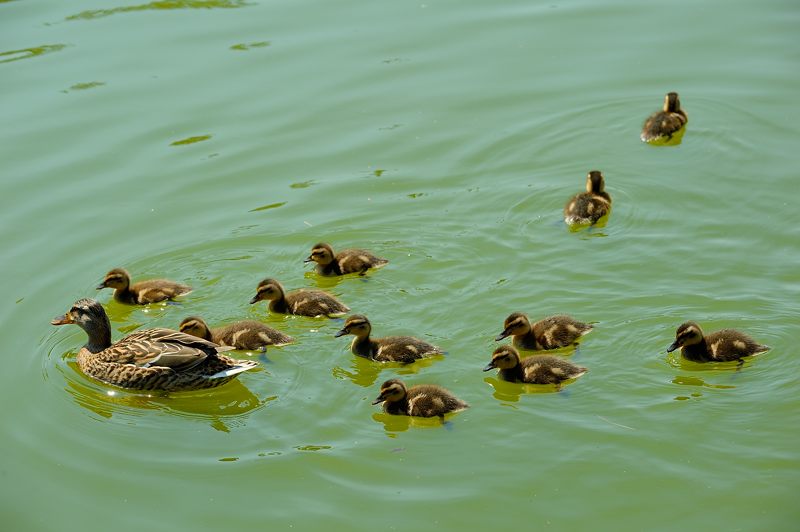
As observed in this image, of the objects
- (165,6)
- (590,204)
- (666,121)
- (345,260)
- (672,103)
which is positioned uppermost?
(165,6)

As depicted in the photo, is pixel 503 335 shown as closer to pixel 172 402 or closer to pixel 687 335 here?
pixel 687 335

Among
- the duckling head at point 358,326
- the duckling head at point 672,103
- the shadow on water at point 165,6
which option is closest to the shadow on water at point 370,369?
the duckling head at point 358,326

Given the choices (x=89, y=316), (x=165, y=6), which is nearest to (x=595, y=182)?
(x=89, y=316)

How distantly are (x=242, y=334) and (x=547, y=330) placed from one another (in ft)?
6.33

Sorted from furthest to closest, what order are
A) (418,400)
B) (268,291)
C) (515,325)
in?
(268,291)
(515,325)
(418,400)

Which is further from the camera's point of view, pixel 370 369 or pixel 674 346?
pixel 370 369

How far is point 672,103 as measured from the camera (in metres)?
9.94

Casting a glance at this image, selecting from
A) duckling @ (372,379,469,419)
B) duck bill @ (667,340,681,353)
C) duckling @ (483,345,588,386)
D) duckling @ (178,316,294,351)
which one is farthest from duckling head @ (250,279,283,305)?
duck bill @ (667,340,681,353)

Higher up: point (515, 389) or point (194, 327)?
point (194, 327)

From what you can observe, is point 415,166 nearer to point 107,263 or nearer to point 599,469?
point 107,263

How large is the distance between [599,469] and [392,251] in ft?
9.50

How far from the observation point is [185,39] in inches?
479

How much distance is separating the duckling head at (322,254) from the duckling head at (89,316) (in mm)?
1500

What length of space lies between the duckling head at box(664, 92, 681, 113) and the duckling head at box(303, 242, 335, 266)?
3.20 meters
